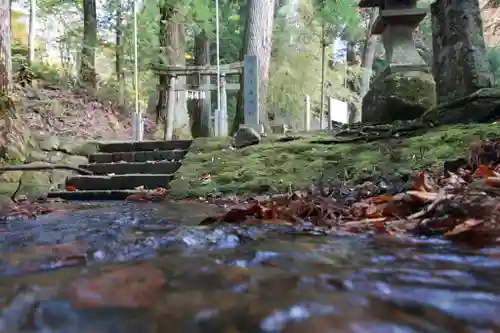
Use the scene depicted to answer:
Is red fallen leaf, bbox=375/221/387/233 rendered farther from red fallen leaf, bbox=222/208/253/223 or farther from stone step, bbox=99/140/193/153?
stone step, bbox=99/140/193/153

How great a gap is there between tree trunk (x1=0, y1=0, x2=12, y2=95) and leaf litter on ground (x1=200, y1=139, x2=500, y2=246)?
4.85 m

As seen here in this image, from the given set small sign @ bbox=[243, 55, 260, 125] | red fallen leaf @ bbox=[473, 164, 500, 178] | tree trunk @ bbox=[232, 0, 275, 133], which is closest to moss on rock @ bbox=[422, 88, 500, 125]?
red fallen leaf @ bbox=[473, 164, 500, 178]

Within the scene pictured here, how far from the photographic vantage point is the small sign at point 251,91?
24.0 feet

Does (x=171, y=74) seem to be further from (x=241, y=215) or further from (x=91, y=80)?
(x=241, y=215)

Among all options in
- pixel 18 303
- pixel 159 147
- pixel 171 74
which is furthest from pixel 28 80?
pixel 18 303

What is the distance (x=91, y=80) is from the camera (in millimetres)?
12531

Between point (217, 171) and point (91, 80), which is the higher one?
point (91, 80)

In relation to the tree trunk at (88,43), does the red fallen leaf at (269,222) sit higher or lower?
lower

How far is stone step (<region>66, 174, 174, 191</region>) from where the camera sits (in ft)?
20.3

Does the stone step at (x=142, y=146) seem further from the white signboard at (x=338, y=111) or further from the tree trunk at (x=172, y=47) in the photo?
the white signboard at (x=338, y=111)

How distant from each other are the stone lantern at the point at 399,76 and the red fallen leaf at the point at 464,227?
5397mm

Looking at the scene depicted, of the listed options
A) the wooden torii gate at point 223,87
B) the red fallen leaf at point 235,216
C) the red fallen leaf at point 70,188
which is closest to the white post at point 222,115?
the wooden torii gate at point 223,87

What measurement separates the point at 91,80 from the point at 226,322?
1285cm

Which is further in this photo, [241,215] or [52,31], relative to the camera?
[52,31]
